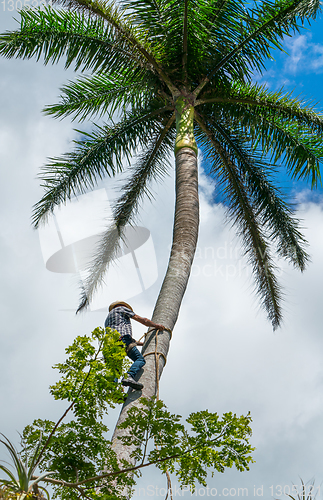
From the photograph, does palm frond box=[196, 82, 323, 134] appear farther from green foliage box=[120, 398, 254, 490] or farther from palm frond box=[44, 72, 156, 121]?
green foliage box=[120, 398, 254, 490]

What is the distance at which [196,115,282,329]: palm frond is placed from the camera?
8.70m

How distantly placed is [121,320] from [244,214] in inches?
187

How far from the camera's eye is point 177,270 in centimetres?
570

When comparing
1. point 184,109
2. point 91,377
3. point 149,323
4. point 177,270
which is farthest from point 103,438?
point 184,109

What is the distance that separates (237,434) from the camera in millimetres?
2639

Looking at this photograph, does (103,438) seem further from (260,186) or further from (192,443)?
(260,186)

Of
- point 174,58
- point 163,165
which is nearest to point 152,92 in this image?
point 174,58

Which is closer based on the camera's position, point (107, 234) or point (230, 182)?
point (230, 182)

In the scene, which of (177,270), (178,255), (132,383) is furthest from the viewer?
(178,255)

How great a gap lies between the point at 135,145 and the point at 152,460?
7.29 metres

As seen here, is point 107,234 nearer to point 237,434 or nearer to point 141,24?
point 141,24

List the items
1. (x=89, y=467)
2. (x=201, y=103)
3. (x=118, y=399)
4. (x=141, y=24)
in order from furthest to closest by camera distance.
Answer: (x=201, y=103) < (x=141, y=24) < (x=118, y=399) < (x=89, y=467)

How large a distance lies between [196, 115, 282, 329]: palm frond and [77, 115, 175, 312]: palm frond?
95 cm

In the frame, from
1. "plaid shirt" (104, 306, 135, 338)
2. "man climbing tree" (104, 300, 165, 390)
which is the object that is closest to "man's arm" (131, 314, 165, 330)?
"man climbing tree" (104, 300, 165, 390)
